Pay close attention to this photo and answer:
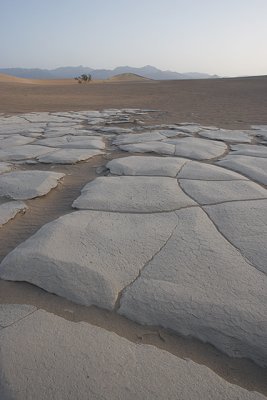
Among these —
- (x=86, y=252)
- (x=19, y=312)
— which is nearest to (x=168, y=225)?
(x=86, y=252)

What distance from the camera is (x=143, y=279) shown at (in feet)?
4.09

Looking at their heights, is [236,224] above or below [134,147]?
above

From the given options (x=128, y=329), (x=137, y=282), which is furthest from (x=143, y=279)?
(x=128, y=329)

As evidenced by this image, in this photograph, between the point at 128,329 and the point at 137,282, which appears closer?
the point at 128,329

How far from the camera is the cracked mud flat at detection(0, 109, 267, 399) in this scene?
93 cm

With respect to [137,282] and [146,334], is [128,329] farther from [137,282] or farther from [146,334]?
[137,282]

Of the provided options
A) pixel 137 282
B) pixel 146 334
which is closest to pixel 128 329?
pixel 146 334

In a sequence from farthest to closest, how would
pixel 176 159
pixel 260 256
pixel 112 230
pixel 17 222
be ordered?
1. pixel 176 159
2. pixel 17 222
3. pixel 112 230
4. pixel 260 256

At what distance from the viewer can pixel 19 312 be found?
113cm

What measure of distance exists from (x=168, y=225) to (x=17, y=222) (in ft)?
2.49

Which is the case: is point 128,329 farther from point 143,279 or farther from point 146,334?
point 143,279

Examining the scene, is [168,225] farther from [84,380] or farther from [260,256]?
[84,380]

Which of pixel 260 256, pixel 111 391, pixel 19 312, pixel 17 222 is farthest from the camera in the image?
pixel 17 222

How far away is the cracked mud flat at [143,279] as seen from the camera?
930 millimetres
